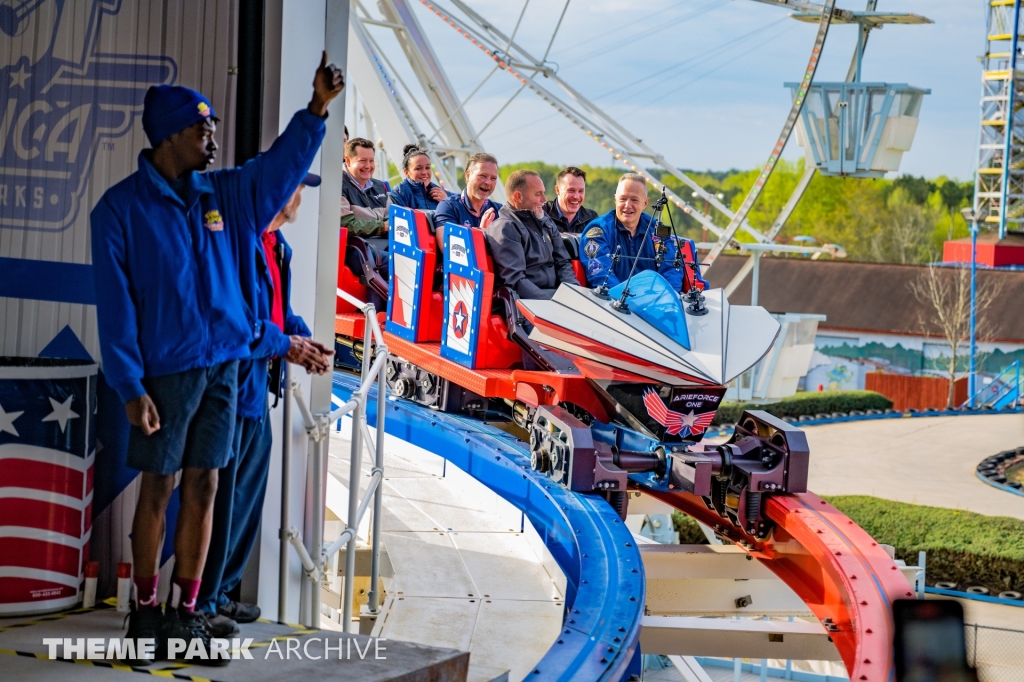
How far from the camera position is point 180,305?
2373mm

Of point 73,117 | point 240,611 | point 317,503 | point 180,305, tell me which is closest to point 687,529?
point 317,503

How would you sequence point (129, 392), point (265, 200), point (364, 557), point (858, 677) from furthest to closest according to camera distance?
point (364, 557) < point (858, 677) < point (265, 200) < point (129, 392)

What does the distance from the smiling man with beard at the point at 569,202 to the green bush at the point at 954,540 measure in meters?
4.70

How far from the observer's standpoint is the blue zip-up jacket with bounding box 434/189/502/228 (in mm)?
6754

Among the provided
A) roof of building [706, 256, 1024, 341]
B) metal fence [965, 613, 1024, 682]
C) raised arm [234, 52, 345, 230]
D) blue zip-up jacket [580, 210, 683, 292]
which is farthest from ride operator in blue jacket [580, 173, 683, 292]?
roof of building [706, 256, 1024, 341]

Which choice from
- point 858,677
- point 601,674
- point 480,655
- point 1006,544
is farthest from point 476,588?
point 1006,544

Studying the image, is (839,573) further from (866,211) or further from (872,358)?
(866,211)

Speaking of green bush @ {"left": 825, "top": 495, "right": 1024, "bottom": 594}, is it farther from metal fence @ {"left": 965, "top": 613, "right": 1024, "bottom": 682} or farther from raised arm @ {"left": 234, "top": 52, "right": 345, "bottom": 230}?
raised arm @ {"left": 234, "top": 52, "right": 345, "bottom": 230}

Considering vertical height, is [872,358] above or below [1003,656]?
above

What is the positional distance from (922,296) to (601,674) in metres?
27.9

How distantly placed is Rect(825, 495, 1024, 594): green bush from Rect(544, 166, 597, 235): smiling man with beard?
4.70 meters

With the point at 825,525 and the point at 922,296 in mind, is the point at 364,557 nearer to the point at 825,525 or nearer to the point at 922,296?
the point at 825,525

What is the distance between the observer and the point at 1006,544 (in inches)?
399

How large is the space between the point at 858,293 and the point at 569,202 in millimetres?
25375
